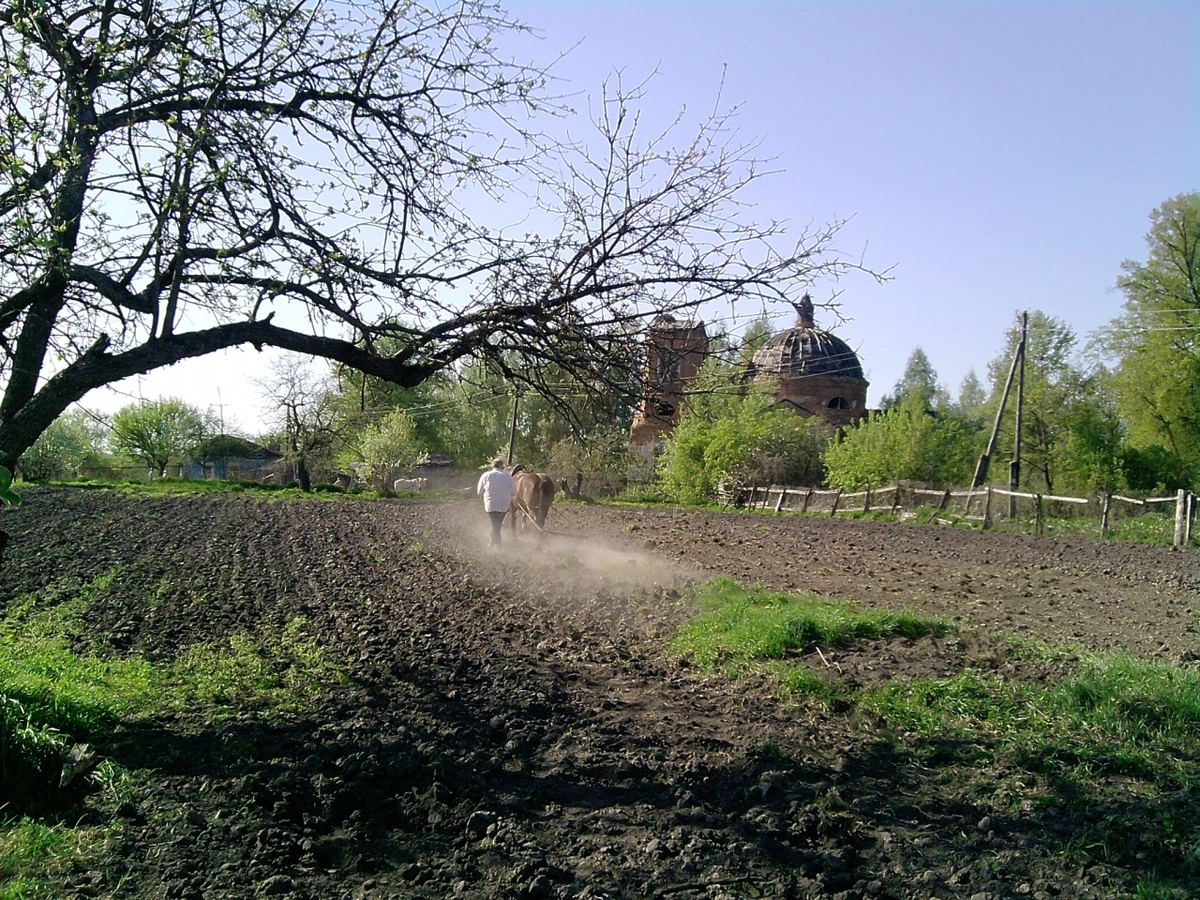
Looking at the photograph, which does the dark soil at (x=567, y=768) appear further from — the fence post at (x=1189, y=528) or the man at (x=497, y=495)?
the fence post at (x=1189, y=528)

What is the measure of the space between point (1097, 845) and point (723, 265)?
3.87 metres

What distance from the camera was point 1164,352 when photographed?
3872 centimetres

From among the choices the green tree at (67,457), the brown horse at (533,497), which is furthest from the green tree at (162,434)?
the brown horse at (533,497)

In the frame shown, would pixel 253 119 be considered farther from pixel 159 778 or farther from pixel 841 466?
pixel 841 466

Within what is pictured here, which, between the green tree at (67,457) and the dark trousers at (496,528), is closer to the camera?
the dark trousers at (496,528)

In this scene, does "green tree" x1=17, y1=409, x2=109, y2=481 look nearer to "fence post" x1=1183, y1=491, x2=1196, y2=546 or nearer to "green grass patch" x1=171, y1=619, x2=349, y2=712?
"green grass patch" x1=171, y1=619, x2=349, y2=712

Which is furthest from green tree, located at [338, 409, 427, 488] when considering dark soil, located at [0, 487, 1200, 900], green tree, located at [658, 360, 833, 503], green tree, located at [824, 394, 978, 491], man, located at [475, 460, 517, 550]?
dark soil, located at [0, 487, 1200, 900]

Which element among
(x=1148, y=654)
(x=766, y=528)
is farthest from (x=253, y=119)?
(x=766, y=528)

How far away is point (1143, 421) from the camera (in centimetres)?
3962

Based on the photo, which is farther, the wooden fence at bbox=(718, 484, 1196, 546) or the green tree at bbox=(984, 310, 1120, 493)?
→ the green tree at bbox=(984, 310, 1120, 493)

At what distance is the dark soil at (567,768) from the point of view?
4016 mm

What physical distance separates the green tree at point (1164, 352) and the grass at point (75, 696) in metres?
39.6

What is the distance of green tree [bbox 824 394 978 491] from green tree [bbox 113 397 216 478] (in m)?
35.0

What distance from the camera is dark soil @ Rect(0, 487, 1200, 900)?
158 inches
